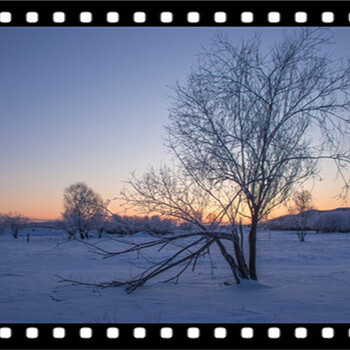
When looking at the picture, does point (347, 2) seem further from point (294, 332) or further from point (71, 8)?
point (294, 332)

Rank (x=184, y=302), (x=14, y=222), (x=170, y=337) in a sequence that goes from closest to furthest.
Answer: (x=170, y=337)
(x=184, y=302)
(x=14, y=222)

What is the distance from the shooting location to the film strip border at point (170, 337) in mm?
4008

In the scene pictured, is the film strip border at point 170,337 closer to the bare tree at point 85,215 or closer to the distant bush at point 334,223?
the bare tree at point 85,215

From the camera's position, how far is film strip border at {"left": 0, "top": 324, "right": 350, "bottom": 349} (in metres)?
4.01

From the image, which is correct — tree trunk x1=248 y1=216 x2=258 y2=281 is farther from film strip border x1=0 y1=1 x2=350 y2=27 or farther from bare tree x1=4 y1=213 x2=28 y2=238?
bare tree x1=4 y1=213 x2=28 y2=238

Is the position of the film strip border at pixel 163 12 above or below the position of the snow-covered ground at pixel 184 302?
above

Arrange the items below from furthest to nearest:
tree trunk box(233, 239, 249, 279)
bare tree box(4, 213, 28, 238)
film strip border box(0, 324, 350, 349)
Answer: bare tree box(4, 213, 28, 238) < tree trunk box(233, 239, 249, 279) < film strip border box(0, 324, 350, 349)

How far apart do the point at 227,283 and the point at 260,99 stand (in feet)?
16.3

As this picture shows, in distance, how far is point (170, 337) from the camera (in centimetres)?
411

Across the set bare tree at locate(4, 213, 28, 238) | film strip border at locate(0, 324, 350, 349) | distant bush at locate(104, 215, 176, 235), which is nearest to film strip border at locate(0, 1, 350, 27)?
film strip border at locate(0, 324, 350, 349)

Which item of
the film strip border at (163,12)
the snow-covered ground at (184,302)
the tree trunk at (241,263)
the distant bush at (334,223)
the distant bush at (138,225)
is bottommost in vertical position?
the distant bush at (334,223)

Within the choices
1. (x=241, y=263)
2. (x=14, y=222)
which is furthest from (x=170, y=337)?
(x=14, y=222)

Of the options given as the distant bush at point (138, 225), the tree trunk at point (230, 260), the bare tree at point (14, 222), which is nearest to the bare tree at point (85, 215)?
the distant bush at point (138, 225)

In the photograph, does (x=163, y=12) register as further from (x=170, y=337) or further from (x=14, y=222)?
(x=14, y=222)
